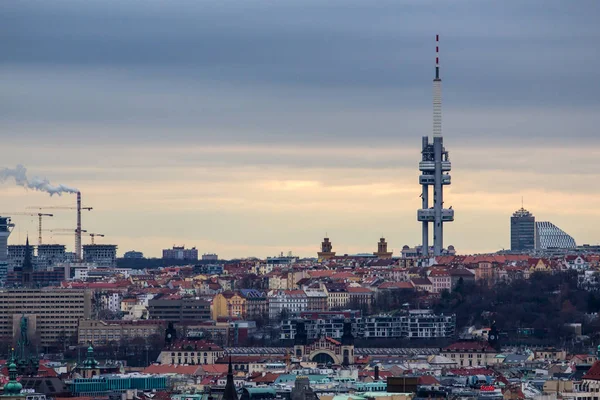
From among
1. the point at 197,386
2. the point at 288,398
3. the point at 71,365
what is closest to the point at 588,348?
the point at 71,365

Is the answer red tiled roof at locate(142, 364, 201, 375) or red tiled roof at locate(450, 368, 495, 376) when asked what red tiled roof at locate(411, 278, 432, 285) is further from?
red tiled roof at locate(450, 368, 495, 376)

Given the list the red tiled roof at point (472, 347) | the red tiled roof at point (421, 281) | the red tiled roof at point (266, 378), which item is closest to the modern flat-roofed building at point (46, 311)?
the red tiled roof at point (421, 281)

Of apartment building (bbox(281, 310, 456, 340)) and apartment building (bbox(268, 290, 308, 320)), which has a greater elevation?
apartment building (bbox(268, 290, 308, 320))

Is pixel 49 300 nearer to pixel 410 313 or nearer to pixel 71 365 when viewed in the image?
pixel 410 313

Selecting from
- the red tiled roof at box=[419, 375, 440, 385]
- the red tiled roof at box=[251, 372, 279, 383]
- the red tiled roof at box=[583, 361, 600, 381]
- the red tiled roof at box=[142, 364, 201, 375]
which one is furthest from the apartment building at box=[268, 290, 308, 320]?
the red tiled roof at box=[583, 361, 600, 381]

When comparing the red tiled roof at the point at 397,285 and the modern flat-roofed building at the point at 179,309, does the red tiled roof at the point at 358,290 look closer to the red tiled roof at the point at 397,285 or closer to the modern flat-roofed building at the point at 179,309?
the red tiled roof at the point at 397,285
